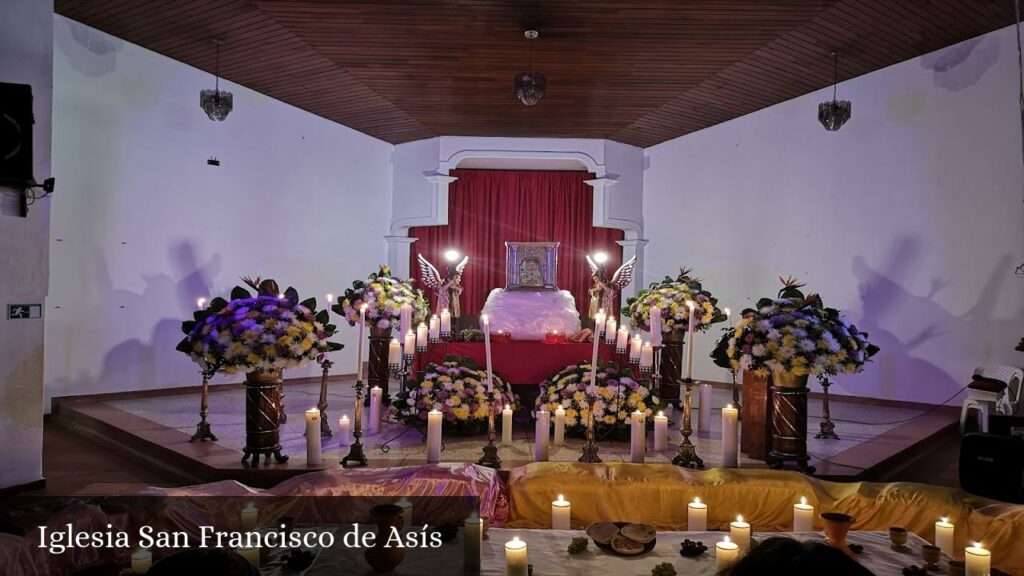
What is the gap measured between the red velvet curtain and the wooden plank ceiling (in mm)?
1403

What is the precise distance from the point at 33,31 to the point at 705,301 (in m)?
5.36

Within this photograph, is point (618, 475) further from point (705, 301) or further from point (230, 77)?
point (230, 77)

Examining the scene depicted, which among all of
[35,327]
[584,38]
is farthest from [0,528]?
[584,38]

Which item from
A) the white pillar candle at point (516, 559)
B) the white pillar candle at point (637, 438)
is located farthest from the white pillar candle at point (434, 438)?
the white pillar candle at point (516, 559)

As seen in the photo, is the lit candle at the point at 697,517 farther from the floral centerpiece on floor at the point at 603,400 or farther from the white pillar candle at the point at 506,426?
the white pillar candle at the point at 506,426

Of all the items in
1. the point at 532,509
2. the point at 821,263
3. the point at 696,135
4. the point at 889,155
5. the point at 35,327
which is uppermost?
the point at 696,135

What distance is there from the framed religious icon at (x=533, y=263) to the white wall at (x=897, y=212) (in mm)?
2416

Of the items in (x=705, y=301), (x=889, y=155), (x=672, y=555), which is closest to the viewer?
(x=672, y=555)

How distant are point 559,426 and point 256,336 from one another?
2037 mm

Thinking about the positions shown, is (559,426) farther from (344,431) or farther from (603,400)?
(344,431)

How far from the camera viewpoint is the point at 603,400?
4641 millimetres

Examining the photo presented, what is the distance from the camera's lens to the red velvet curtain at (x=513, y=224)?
9039mm

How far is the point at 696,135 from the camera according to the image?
27.5 ft

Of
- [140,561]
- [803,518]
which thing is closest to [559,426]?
[803,518]
